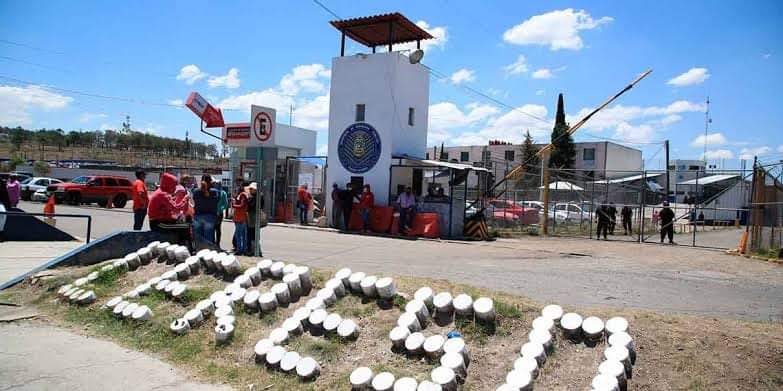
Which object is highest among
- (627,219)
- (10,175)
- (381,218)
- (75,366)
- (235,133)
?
(235,133)

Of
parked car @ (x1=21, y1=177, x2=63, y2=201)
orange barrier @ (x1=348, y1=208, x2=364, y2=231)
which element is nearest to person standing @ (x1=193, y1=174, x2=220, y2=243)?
orange barrier @ (x1=348, y1=208, x2=364, y2=231)

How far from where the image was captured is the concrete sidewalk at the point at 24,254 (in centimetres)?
972

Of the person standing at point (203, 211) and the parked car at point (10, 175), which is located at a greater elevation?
the parked car at point (10, 175)

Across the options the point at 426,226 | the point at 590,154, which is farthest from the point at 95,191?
the point at 590,154

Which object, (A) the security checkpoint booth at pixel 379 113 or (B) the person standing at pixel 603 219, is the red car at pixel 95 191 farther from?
(B) the person standing at pixel 603 219

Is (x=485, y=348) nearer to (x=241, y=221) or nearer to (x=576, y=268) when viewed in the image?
(x=241, y=221)

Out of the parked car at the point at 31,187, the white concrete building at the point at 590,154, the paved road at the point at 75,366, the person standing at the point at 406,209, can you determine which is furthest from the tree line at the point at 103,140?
the paved road at the point at 75,366

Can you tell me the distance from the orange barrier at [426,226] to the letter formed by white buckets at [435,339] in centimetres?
1278

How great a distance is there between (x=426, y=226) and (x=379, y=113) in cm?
495

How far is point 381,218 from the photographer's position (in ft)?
66.1

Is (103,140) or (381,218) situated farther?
(103,140)

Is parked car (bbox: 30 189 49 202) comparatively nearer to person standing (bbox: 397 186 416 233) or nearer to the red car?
the red car

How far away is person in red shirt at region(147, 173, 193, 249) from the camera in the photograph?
31.8 feet

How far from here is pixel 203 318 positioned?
6625 mm
